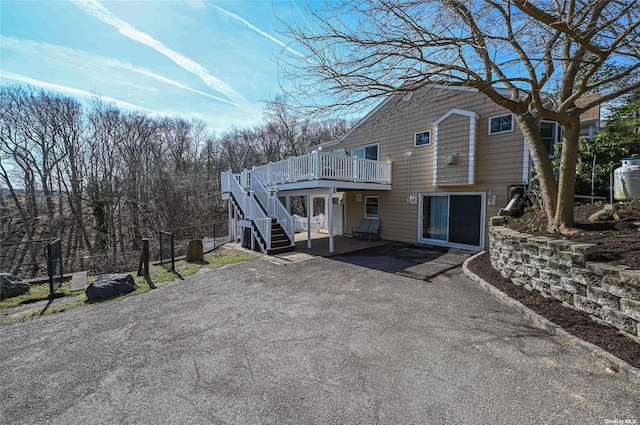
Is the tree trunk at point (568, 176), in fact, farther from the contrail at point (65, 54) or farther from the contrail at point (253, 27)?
the contrail at point (65, 54)

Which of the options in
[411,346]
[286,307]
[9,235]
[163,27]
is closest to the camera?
[411,346]

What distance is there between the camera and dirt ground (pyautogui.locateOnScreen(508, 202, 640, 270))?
11.4ft

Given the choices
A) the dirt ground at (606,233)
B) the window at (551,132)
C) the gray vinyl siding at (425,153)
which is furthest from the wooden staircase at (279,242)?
the window at (551,132)

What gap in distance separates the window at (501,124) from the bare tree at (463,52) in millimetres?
2577

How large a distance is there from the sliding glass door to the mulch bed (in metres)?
4.00

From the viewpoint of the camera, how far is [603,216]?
5.26m

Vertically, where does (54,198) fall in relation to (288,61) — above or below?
below

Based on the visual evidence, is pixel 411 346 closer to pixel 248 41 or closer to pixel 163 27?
pixel 248 41

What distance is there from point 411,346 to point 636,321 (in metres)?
2.27

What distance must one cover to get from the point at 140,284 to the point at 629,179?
10334 mm

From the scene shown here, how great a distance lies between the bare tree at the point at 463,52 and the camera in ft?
14.5

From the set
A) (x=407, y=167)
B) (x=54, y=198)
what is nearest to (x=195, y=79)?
(x=407, y=167)

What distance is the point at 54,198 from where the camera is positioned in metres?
17.2

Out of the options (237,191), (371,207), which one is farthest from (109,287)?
(371,207)
